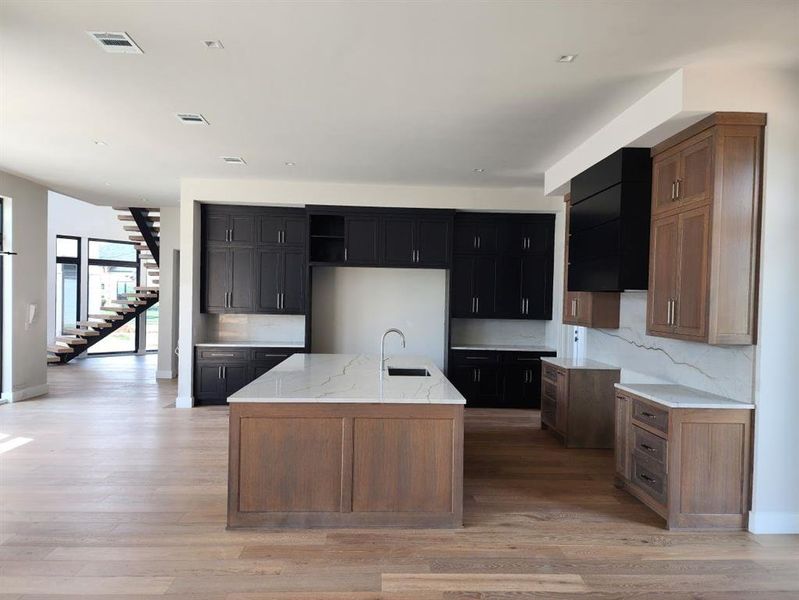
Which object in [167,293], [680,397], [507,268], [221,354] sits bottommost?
[221,354]

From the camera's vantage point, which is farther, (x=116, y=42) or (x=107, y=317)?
(x=107, y=317)

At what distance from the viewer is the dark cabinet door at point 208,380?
21.4ft

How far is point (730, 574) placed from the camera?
8.75 ft

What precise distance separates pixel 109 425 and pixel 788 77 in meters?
6.64

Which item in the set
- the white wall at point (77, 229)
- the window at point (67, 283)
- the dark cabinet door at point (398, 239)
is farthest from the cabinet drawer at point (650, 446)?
the window at point (67, 283)

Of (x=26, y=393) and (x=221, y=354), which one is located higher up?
(x=221, y=354)

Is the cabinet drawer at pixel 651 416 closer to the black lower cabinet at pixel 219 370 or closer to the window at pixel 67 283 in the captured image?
the black lower cabinet at pixel 219 370

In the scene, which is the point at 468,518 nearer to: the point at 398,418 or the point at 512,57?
the point at 398,418

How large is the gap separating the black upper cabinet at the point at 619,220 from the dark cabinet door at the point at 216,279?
4.57 m

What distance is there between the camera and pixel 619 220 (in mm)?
3902

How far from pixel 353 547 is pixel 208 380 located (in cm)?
429

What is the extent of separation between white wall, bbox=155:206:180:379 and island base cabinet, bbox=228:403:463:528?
19.8ft

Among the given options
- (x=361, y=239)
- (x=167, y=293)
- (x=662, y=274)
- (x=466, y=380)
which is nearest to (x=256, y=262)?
(x=361, y=239)

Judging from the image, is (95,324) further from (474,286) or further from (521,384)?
(521,384)
